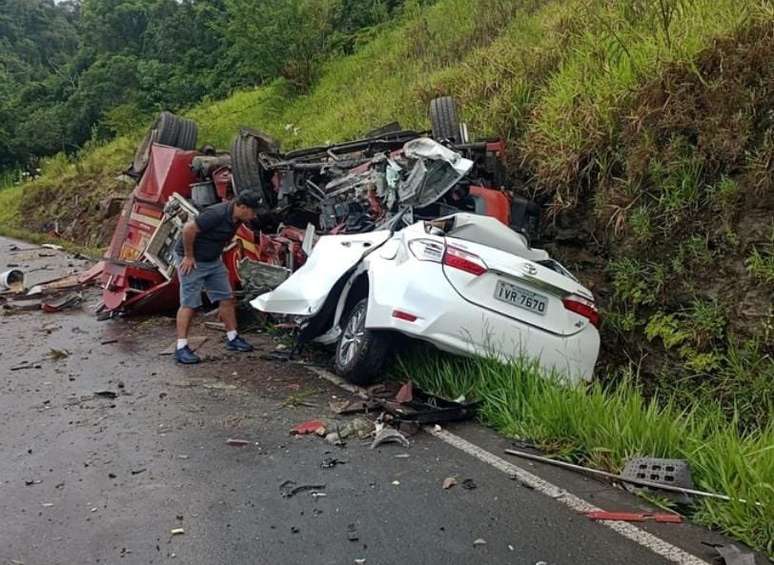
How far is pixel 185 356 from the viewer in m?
6.34

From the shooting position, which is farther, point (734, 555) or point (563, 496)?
point (563, 496)

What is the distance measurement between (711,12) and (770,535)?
16.6 ft

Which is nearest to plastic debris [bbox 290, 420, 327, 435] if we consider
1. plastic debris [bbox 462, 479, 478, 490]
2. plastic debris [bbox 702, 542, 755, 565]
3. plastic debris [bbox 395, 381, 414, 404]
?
plastic debris [bbox 395, 381, 414, 404]

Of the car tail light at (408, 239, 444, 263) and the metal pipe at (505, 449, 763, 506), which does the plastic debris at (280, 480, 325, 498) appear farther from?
the car tail light at (408, 239, 444, 263)

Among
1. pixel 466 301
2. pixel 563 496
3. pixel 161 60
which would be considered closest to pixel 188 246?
pixel 466 301

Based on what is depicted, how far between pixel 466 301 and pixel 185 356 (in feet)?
9.31

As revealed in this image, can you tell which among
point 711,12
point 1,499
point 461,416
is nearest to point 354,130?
point 711,12

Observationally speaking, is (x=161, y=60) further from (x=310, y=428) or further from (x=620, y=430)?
A: (x=620, y=430)

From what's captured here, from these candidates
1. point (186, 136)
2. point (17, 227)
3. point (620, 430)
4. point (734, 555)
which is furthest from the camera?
point (17, 227)

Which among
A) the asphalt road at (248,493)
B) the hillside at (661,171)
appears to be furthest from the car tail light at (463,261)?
the hillside at (661,171)

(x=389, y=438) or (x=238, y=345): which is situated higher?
(x=389, y=438)

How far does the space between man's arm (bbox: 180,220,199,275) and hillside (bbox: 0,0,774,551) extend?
127 inches

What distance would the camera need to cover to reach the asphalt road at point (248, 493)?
3135mm

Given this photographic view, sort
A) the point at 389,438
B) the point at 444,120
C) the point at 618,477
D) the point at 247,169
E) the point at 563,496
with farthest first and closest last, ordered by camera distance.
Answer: the point at 247,169, the point at 444,120, the point at 389,438, the point at 618,477, the point at 563,496
